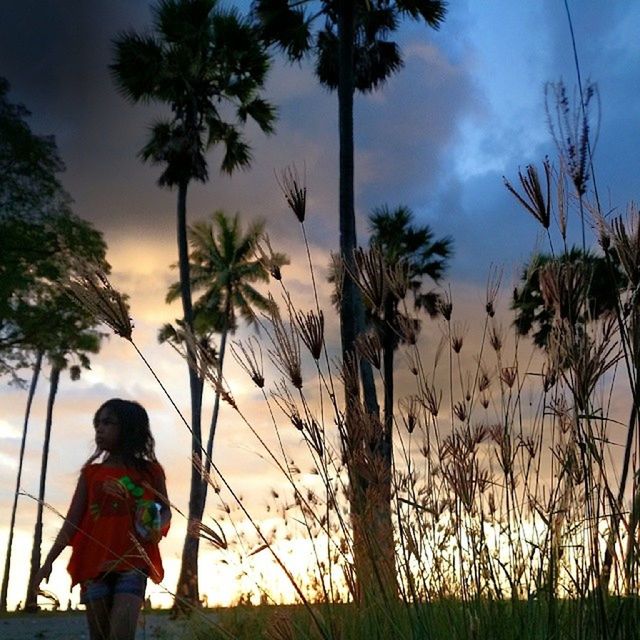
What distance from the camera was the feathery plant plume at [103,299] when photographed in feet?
6.27

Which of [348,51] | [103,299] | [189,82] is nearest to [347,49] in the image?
[348,51]

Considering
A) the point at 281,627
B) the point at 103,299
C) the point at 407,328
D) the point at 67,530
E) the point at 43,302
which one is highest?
the point at 43,302

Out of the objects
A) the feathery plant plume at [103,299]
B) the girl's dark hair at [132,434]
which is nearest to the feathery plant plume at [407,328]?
the feathery plant plume at [103,299]

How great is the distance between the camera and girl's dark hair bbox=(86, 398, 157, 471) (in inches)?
178

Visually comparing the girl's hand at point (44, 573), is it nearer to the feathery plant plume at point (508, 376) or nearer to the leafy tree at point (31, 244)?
the feathery plant plume at point (508, 376)

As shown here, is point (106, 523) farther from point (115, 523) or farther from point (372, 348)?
point (372, 348)

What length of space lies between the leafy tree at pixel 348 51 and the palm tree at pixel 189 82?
3.40 meters

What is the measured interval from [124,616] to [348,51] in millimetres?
11101

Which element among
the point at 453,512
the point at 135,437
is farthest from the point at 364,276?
the point at 135,437

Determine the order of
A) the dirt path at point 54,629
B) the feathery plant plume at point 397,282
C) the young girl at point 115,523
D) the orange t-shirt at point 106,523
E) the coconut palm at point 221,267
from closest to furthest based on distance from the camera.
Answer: the feathery plant plume at point 397,282
the young girl at point 115,523
the orange t-shirt at point 106,523
the dirt path at point 54,629
the coconut palm at point 221,267

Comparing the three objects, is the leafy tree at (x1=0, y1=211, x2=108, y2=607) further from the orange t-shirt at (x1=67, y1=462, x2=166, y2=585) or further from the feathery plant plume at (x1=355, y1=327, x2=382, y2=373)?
the feathery plant plume at (x1=355, y1=327, x2=382, y2=373)

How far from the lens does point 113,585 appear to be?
4176mm

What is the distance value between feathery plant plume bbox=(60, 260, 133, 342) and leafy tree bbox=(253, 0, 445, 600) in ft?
30.8

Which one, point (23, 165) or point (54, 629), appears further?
point (23, 165)
